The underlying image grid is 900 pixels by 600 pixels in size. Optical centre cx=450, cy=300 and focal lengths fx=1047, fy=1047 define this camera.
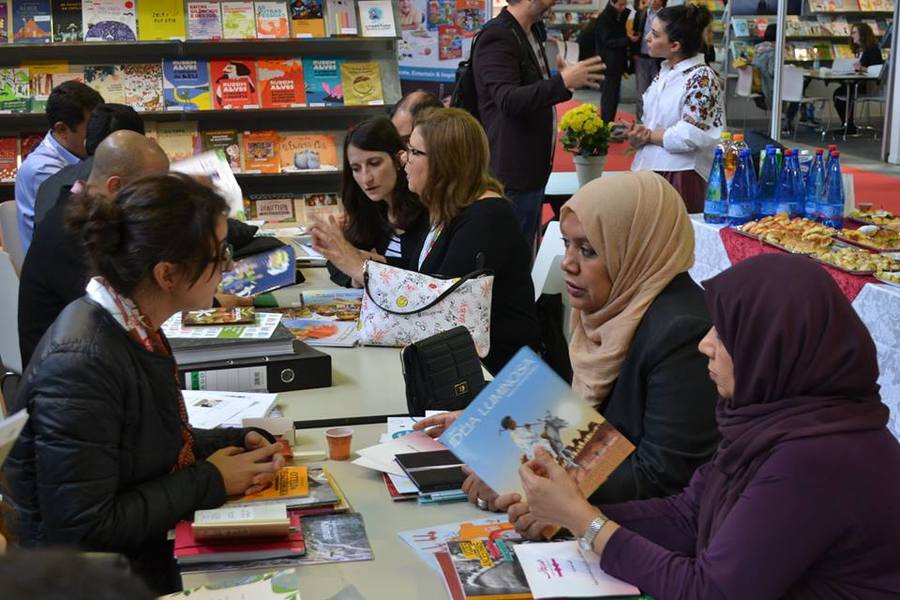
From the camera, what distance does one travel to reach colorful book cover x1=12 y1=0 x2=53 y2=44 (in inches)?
233

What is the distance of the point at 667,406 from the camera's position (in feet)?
6.53

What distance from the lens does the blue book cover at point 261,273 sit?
12.3 feet

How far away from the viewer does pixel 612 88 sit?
12.8 meters

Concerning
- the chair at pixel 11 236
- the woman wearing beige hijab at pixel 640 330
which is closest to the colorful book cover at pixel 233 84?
the chair at pixel 11 236

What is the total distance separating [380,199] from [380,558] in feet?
7.64

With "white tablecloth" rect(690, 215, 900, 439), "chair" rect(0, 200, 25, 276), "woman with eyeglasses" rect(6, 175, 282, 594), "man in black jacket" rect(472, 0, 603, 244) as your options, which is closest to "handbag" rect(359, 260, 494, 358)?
"white tablecloth" rect(690, 215, 900, 439)

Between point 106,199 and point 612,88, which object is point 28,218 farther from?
point 612,88

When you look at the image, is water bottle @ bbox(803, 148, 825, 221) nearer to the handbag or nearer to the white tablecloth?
the white tablecloth

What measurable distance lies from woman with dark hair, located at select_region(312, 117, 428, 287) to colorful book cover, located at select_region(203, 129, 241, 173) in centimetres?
242

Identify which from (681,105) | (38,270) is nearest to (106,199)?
(38,270)

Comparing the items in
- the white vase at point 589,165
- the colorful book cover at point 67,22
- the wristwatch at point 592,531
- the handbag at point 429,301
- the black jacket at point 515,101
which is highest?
the colorful book cover at point 67,22

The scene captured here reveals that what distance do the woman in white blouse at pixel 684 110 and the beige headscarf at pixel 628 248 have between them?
315 cm

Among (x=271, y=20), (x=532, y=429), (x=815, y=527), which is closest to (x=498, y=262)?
(x=532, y=429)

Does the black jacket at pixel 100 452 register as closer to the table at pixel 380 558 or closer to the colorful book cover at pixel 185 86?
the table at pixel 380 558
